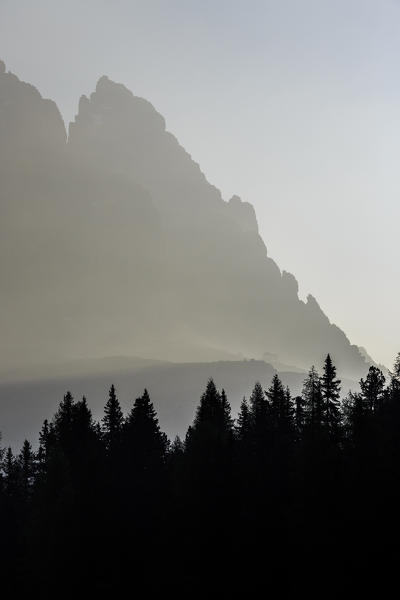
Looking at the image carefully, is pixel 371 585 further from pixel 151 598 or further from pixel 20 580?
pixel 20 580

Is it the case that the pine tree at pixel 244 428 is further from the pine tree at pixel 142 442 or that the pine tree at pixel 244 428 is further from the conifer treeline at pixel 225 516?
the pine tree at pixel 142 442

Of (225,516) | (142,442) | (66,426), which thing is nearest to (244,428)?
(142,442)

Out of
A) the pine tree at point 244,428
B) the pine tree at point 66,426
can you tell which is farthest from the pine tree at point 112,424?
the pine tree at point 244,428

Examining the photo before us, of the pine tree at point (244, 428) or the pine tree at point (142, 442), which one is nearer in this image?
the pine tree at point (142, 442)

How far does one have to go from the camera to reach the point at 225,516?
151 feet

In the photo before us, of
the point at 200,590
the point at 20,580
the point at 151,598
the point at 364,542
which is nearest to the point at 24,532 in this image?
the point at 20,580

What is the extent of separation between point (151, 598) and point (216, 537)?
6467 mm

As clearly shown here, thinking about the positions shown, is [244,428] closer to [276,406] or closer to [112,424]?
[276,406]

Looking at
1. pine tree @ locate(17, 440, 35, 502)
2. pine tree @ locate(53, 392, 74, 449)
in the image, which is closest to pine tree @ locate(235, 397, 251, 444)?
pine tree @ locate(53, 392, 74, 449)

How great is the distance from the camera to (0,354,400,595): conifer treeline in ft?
133

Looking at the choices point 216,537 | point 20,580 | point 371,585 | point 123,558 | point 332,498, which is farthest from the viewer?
point 20,580

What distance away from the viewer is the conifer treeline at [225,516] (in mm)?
40469

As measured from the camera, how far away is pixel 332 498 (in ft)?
137

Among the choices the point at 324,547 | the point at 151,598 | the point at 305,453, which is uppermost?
the point at 305,453
